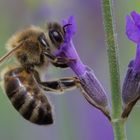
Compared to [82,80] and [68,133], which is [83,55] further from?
[82,80]

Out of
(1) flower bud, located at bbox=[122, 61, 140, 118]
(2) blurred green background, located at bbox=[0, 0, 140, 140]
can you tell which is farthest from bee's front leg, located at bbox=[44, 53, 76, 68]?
(2) blurred green background, located at bbox=[0, 0, 140, 140]

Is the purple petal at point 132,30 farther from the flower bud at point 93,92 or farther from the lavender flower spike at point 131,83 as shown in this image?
the flower bud at point 93,92

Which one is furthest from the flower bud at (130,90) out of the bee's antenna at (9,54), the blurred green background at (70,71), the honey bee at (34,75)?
the blurred green background at (70,71)

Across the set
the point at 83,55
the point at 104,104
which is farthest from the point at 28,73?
the point at 83,55

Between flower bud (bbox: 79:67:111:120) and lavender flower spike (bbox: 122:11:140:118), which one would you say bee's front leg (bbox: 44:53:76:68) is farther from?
lavender flower spike (bbox: 122:11:140:118)

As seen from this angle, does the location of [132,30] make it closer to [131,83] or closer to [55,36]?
[131,83]

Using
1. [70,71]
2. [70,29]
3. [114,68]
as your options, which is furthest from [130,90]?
[70,71]
